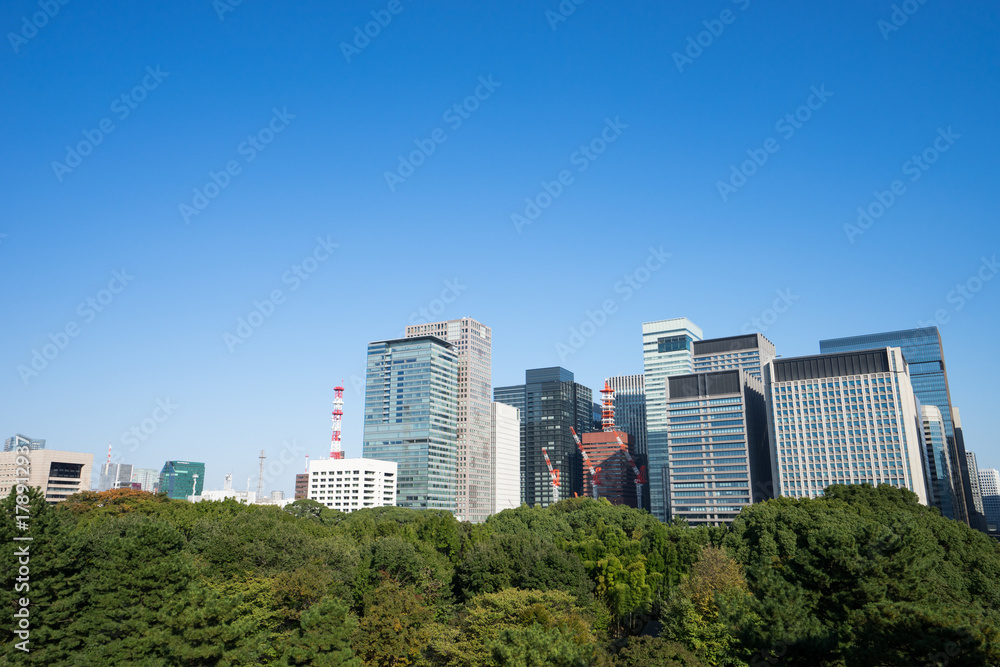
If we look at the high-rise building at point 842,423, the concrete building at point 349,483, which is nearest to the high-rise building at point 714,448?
the high-rise building at point 842,423

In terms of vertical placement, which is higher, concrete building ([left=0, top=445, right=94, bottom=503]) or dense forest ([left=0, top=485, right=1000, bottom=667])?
concrete building ([left=0, top=445, right=94, bottom=503])

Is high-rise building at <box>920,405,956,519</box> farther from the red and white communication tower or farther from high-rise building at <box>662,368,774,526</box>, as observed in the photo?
the red and white communication tower

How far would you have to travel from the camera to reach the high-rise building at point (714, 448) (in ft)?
511

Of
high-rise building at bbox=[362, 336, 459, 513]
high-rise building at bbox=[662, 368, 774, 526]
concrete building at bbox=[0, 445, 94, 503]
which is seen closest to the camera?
concrete building at bbox=[0, 445, 94, 503]

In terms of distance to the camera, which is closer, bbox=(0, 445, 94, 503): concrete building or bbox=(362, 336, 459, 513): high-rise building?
bbox=(0, 445, 94, 503): concrete building

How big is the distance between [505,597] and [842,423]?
423ft

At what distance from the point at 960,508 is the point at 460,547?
624 ft

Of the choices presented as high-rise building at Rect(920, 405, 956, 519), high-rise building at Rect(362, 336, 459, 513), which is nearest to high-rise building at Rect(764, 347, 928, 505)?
high-rise building at Rect(920, 405, 956, 519)

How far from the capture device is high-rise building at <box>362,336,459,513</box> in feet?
622

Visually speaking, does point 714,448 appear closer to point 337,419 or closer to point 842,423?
point 842,423

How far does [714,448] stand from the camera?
159m

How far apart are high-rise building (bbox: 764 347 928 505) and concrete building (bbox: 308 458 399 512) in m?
103

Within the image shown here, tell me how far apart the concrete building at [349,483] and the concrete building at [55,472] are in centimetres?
5493

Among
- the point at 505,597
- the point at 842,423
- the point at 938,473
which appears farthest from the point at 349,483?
the point at 938,473
